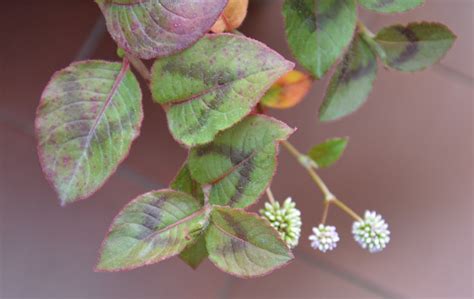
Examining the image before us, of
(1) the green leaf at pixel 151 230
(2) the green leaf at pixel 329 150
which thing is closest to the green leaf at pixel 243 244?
(1) the green leaf at pixel 151 230

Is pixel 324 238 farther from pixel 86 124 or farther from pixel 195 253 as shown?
pixel 86 124

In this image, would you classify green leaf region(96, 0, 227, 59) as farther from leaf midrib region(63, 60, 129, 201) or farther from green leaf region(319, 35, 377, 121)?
green leaf region(319, 35, 377, 121)

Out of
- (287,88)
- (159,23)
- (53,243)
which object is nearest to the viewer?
(159,23)

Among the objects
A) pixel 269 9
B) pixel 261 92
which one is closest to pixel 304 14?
pixel 261 92

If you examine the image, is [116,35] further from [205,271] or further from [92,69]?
[205,271]

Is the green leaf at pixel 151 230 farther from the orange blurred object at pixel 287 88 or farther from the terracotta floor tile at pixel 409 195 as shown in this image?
the terracotta floor tile at pixel 409 195

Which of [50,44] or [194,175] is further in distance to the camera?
[50,44]

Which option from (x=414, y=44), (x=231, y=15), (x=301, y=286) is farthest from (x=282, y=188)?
(x=231, y=15)
